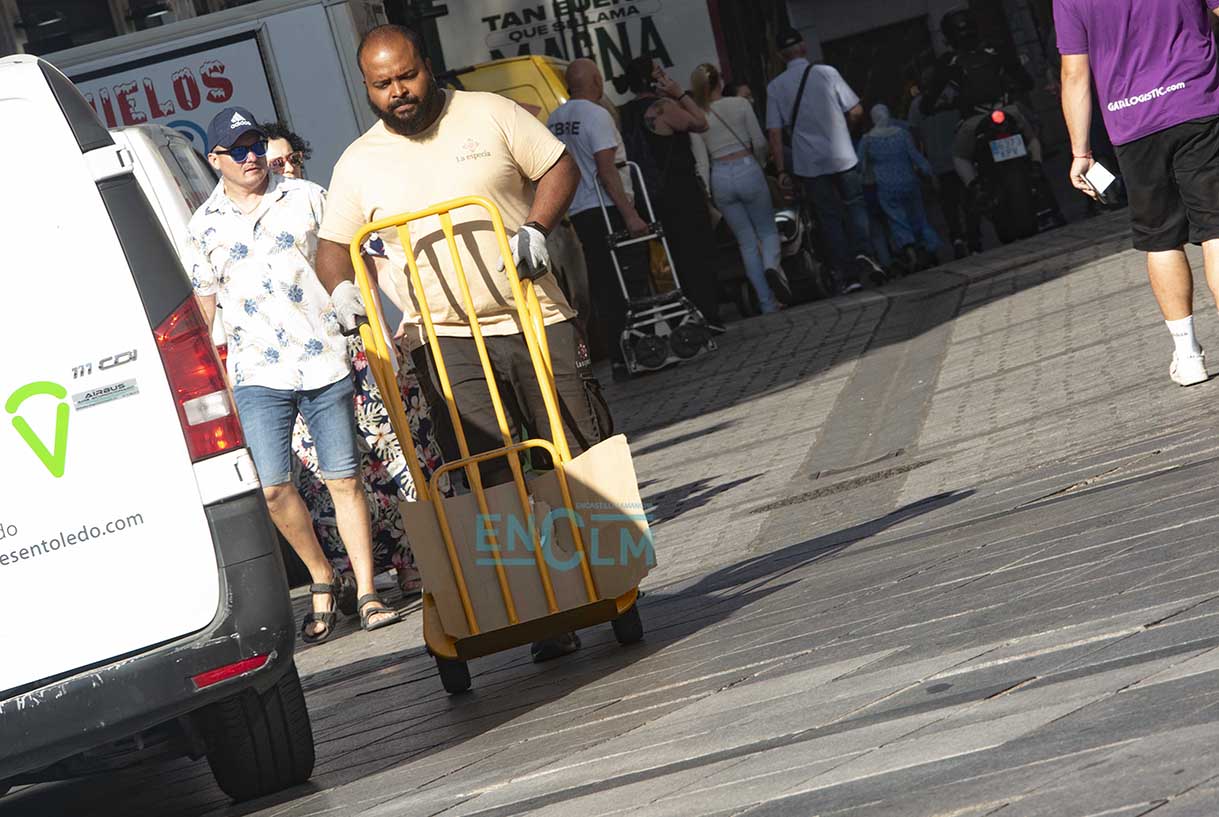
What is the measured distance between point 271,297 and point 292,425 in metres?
0.53

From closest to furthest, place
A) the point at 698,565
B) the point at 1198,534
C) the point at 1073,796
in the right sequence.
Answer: the point at 1073,796, the point at 1198,534, the point at 698,565

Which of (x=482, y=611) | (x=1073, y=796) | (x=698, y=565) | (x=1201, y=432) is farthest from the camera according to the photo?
(x=698, y=565)

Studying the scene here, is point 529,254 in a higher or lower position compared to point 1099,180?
higher

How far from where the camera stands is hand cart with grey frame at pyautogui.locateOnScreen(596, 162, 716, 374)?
1542 cm

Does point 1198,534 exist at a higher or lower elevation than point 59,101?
lower

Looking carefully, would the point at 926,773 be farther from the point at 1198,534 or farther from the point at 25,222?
the point at 25,222

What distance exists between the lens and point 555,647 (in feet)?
22.2

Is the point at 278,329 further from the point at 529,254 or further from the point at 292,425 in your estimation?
the point at 529,254

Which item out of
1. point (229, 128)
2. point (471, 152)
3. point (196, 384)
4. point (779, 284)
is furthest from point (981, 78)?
point (196, 384)

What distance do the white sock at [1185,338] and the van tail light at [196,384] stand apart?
4.54m

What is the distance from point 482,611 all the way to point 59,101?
76.9 inches

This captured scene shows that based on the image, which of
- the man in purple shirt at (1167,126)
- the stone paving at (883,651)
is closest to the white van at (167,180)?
the stone paving at (883,651)

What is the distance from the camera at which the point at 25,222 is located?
16.5 ft

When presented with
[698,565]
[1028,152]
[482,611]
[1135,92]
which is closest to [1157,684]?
[482,611]
